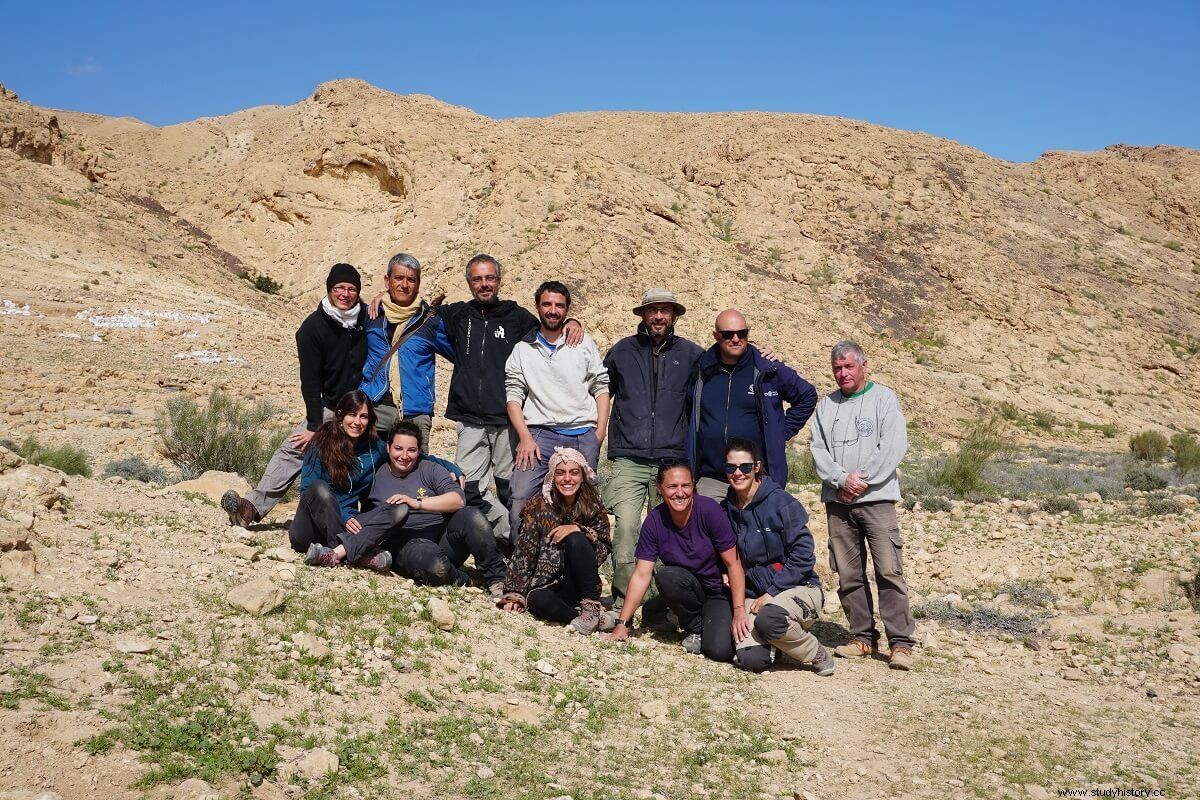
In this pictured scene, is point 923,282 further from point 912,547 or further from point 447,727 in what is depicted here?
point 447,727

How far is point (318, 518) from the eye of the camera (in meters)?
5.34

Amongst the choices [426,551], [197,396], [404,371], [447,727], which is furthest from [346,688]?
[197,396]

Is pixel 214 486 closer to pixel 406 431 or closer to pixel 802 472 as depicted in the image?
pixel 406 431

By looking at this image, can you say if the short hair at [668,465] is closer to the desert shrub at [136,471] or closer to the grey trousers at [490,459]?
the grey trousers at [490,459]

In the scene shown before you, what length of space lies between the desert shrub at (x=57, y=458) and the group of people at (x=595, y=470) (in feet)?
9.84

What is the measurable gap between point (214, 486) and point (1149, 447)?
15.2 metres

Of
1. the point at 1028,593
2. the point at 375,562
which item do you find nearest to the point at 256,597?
the point at 375,562

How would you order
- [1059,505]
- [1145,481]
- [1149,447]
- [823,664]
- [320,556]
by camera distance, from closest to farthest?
1. [823,664]
2. [320,556]
3. [1059,505]
4. [1145,481]
5. [1149,447]

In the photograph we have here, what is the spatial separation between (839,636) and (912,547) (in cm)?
275

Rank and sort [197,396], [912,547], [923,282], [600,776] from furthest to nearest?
[923,282], [197,396], [912,547], [600,776]

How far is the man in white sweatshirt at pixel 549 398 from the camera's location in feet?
17.9

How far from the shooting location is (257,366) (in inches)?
619

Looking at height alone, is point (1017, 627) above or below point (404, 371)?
below

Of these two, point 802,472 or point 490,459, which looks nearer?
point 490,459
